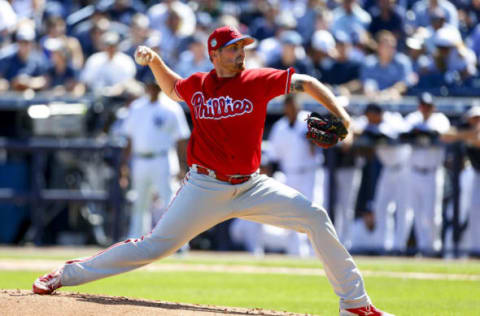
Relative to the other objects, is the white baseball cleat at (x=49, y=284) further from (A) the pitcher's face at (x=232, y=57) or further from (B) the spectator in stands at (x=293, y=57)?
(B) the spectator in stands at (x=293, y=57)

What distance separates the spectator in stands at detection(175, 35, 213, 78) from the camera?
13.4 metres

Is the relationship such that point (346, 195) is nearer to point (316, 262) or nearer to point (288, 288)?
point (316, 262)

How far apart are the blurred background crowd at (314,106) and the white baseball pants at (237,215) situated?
6.22 m

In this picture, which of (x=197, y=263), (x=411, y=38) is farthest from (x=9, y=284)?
(x=411, y=38)

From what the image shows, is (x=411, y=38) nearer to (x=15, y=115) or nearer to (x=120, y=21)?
(x=120, y=21)

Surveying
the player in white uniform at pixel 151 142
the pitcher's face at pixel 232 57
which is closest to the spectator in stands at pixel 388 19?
the player in white uniform at pixel 151 142

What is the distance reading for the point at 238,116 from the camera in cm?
546

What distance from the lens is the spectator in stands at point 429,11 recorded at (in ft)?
45.5

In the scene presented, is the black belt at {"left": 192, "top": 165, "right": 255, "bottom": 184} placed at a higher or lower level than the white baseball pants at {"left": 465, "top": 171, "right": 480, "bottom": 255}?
higher

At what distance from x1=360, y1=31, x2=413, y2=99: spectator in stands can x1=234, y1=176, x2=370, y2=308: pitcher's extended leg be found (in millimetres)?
7720


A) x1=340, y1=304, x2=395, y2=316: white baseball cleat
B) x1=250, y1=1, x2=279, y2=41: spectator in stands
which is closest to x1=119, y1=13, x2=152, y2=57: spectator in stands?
x1=250, y1=1, x2=279, y2=41: spectator in stands

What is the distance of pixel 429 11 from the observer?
46.6 feet

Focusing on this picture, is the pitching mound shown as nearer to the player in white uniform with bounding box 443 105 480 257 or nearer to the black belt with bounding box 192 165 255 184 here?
the black belt with bounding box 192 165 255 184

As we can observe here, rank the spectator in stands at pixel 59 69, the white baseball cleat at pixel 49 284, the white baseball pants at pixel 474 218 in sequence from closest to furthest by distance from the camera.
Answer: the white baseball cleat at pixel 49 284, the white baseball pants at pixel 474 218, the spectator in stands at pixel 59 69
